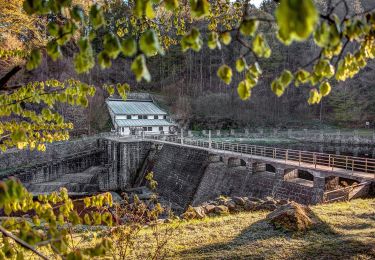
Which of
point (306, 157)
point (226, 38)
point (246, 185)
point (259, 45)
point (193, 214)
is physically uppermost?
point (226, 38)

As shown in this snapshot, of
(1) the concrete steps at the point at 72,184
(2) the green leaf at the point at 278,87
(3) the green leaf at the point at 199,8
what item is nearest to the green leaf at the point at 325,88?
(2) the green leaf at the point at 278,87

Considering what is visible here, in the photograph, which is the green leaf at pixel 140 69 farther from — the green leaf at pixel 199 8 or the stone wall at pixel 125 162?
the stone wall at pixel 125 162

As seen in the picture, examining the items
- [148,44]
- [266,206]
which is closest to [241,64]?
[148,44]

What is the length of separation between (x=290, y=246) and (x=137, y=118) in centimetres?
3638

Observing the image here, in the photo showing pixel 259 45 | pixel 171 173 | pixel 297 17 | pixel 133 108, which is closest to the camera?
pixel 297 17

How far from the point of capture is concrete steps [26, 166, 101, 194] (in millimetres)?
24859

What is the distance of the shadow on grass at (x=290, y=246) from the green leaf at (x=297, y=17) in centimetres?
513

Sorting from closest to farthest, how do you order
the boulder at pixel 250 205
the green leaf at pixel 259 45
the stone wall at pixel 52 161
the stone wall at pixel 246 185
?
the green leaf at pixel 259 45
the boulder at pixel 250 205
the stone wall at pixel 246 185
the stone wall at pixel 52 161

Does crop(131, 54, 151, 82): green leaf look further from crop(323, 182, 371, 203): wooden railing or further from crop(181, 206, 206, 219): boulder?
crop(323, 182, 371, 203): wooden railing

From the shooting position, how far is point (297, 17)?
122cm

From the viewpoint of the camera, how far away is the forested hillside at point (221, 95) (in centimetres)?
4325

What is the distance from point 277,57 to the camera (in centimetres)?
5212

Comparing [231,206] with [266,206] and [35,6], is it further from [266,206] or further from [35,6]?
[35,6]

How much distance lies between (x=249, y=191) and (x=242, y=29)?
15893 millimetres
